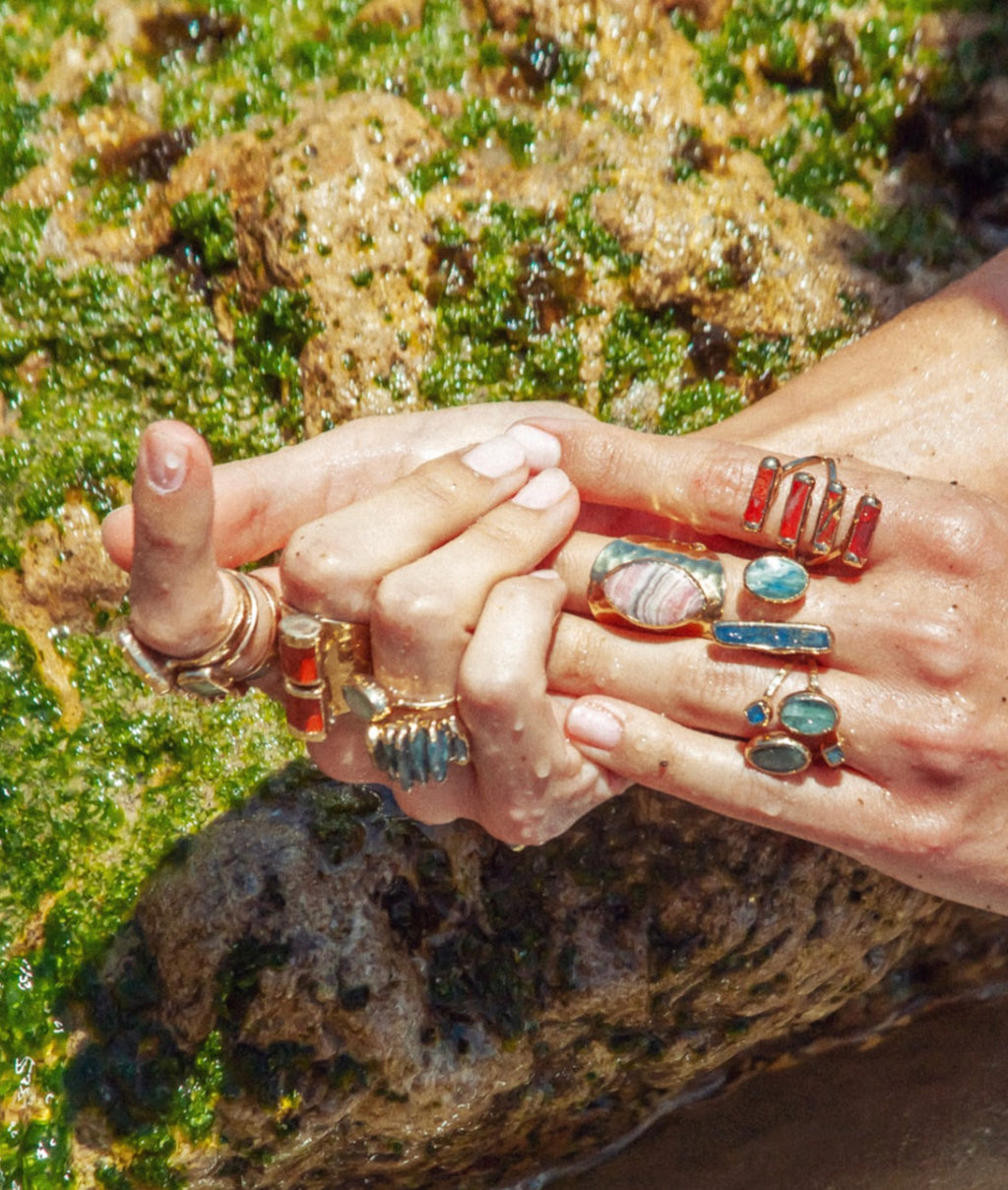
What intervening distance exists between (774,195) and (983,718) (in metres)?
1.38

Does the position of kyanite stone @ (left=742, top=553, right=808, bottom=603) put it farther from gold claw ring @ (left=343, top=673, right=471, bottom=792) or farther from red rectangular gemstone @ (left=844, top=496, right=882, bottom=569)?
gold claw ring @ (left=343, top=673, right=471, bottom=792)

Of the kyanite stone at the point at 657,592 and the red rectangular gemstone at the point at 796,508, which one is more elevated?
the red rectangular gemstone at the point at 796,508

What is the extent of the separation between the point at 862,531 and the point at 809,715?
13.4 inches

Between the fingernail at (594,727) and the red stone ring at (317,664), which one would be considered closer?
the red stone ring at (317,664)

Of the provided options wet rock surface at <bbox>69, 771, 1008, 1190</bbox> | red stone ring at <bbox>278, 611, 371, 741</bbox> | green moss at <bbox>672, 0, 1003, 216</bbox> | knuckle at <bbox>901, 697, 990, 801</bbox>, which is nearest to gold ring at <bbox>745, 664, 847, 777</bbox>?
knuckle at <bbox>901, 697, 990, 801</bbox>

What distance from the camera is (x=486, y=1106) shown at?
2355 mm

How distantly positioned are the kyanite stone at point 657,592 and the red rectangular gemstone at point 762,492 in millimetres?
162

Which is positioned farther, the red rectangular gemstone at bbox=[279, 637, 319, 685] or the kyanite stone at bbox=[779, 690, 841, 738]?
the kyanite stone at bbox=[779, 690, 841, 738]

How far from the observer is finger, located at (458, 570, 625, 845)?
180 cm

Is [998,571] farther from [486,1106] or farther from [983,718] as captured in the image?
[486,1106]

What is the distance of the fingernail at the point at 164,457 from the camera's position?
1.55 meters

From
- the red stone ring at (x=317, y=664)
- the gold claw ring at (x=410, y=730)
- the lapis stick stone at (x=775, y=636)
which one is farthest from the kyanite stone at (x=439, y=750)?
the lapis stick stone at (x=775, y=636)

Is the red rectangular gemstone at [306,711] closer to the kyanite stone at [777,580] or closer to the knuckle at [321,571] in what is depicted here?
the knuckle at [321,571]

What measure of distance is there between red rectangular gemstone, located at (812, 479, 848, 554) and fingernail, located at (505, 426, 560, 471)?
0.49 meters
